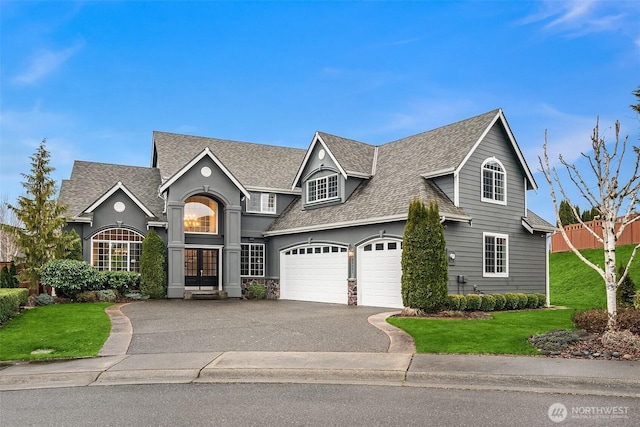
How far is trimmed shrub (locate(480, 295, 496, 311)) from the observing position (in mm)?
20234

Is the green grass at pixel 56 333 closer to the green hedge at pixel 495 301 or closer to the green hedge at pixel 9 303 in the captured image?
the green hedge at pixel 9 303

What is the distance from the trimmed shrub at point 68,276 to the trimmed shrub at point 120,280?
86 cm

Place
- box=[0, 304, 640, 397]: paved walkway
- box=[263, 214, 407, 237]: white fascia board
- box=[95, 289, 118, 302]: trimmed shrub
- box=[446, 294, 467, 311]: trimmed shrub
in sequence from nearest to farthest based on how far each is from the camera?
1. box=[0, 304, 640, 397]: paved walkway
2. box=[446, 294, 467, 311]: trimmed shrub
3. box=[263, 214, 407, 237]: white fascia board
4. box=[95, 289, 118, 302]: trimmed shrub

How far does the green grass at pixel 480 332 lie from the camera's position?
1163cm

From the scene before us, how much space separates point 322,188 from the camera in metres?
26.8

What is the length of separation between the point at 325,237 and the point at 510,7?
39.0 feet

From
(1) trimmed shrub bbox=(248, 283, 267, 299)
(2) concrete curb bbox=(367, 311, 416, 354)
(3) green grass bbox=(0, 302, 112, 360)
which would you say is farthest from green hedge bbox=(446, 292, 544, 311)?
(3) green grass bbox=(0, 302, 112, 360)

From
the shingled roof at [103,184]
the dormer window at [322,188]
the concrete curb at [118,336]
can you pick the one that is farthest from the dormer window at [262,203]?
the concrete curb at [118,336]

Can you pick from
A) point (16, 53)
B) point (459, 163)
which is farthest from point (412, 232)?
point (16, 53)

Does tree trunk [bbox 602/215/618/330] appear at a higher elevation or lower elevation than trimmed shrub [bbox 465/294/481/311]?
higher

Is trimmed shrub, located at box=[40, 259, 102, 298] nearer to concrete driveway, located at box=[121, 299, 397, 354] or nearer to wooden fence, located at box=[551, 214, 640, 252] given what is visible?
concrete driveway, located at box=[121, 299, 397, 354]

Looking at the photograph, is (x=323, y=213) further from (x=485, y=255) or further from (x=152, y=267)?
(x=152, y=267)

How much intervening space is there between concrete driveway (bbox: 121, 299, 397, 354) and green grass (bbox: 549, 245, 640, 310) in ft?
40.2

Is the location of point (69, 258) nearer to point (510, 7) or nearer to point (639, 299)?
point (510, 7)
